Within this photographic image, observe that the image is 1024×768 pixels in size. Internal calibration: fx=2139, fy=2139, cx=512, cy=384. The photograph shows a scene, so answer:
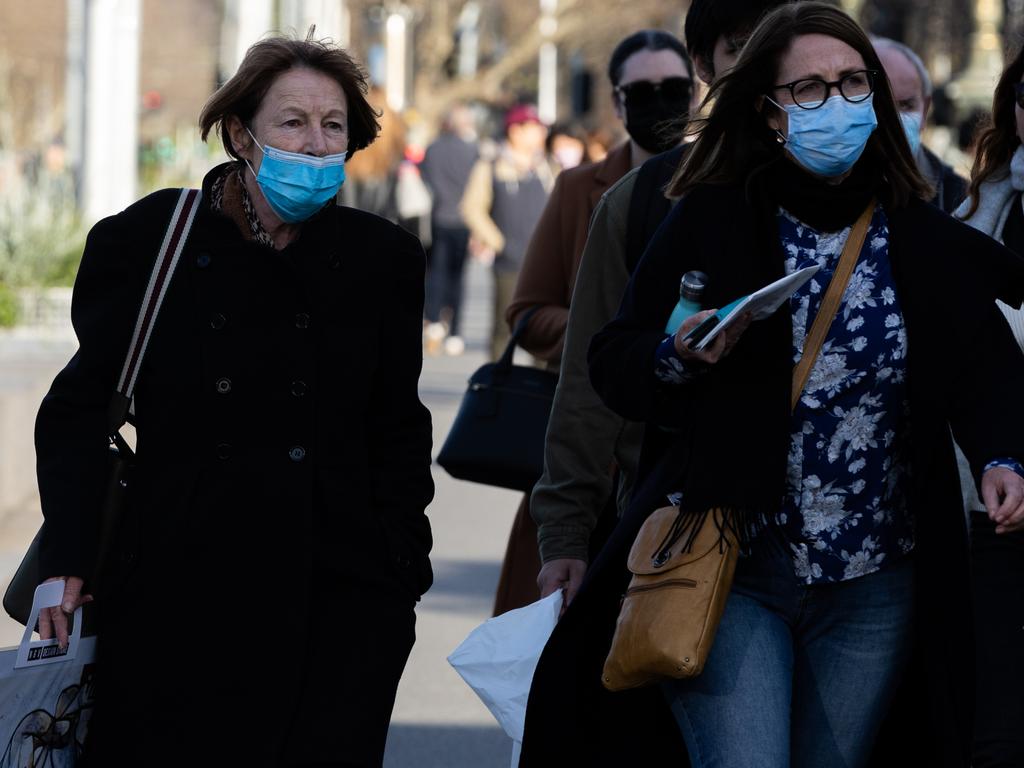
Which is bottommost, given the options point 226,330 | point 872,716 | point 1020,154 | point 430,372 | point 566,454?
point 430,372

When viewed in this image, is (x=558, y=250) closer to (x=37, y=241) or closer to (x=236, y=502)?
(x=236, y=502)

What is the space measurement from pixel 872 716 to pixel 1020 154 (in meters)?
1.43

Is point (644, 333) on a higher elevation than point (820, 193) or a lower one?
lower

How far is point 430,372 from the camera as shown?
1641cm

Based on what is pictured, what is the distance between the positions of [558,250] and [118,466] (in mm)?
1686

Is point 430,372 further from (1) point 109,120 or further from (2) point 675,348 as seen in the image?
(2) point 675,348

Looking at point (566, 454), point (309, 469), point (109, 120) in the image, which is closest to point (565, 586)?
point (566, 454)

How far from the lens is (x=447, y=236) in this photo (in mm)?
18609

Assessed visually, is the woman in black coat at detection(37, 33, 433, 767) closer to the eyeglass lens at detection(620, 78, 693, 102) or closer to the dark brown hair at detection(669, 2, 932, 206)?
the dark brown hair at detection(669, 2, 932, 206)

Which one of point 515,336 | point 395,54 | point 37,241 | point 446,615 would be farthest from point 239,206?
point 395,54

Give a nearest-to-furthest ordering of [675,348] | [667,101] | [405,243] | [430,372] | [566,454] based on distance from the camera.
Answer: [675,348] → [405,243] → [566,454] → [667,101] → [430,372]

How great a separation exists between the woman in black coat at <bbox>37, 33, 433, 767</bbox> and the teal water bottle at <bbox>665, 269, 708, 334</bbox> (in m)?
0.64

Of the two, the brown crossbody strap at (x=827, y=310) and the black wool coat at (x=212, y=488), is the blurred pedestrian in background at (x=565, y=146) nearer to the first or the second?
the black wool coat at (x=212, y=488)

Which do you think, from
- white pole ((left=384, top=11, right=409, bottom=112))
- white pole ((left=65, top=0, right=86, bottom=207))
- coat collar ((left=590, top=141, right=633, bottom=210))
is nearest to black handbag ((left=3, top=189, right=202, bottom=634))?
coat collar ((left=590, top=141, right=633, bottom=210))
